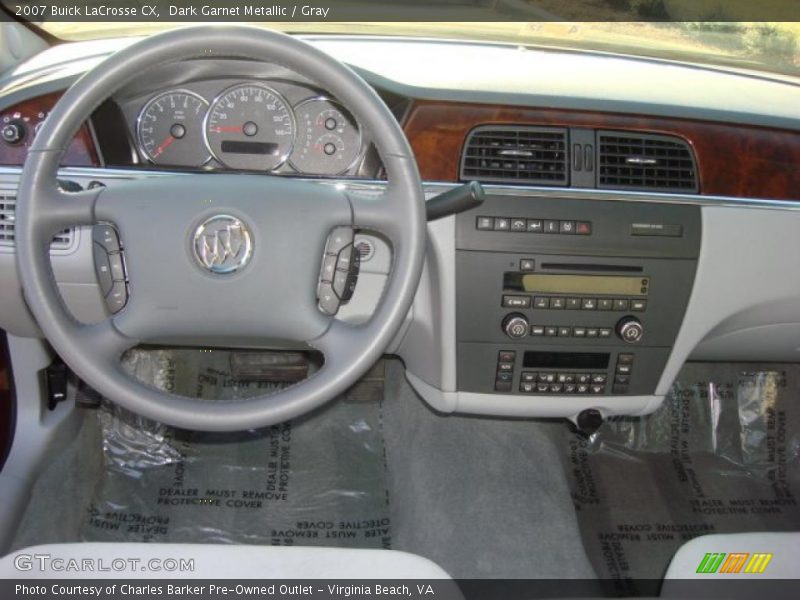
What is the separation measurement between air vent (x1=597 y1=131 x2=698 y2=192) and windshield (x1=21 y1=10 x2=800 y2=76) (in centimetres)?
33

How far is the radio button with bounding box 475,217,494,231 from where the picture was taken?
173 cm

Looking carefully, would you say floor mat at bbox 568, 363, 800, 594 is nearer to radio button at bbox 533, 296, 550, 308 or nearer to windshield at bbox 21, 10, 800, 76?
radio button at bbox 533, 296, 550, 308

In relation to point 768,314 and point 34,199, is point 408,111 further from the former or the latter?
point 768,314

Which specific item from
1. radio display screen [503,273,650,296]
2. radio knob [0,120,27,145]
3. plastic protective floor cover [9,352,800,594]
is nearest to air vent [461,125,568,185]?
radio display screen [503,273,650,296]

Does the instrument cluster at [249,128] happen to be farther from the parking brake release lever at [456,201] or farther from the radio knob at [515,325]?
the radio knob at [515,325]

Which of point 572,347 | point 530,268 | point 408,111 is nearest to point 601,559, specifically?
point 572,347

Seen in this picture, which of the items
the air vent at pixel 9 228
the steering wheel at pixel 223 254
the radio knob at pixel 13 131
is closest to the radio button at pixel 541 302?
the steering wheel at pixel 223 254

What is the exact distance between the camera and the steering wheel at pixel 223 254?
134 cm

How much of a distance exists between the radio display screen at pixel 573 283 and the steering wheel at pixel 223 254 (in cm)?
43

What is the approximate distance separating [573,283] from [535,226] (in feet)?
0.49

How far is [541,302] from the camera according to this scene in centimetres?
178

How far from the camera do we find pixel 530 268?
175 cm

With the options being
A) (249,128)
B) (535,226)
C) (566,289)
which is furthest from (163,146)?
(566,289)

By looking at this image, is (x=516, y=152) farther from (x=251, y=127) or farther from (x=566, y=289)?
(x=251, y=127)
